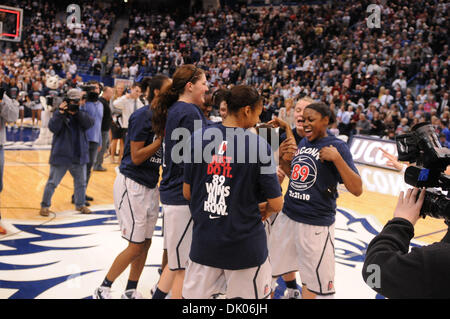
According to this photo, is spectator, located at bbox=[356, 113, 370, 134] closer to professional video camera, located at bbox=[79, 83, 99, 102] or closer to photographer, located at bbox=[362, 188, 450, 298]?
professional video camera, located at bbox=[79, 83, 99, 102]

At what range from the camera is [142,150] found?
2912 millimetres

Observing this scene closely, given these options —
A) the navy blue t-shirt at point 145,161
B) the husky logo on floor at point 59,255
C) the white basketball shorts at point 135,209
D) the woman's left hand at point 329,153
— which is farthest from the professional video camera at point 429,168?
the husky logo on floor at point 59,255

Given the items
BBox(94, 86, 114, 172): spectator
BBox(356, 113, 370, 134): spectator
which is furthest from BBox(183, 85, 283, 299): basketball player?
BBox(356, 113, 370, 134): spectator

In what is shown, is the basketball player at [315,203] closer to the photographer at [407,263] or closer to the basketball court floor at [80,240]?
the basketball court floor at [80,240]

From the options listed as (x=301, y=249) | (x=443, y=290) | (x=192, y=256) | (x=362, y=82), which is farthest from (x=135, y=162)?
(x=362, y=82)

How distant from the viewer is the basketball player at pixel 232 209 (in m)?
2.02

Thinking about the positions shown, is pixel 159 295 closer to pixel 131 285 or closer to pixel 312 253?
pixel 131 285

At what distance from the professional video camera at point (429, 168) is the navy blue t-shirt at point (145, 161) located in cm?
192

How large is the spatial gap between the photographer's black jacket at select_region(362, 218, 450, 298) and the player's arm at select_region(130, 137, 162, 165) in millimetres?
1882

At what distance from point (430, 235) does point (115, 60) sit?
19532 mm

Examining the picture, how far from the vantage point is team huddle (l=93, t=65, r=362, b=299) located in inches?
80.0

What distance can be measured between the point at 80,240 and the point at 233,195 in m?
3.08

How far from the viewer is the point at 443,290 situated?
1.18 metres

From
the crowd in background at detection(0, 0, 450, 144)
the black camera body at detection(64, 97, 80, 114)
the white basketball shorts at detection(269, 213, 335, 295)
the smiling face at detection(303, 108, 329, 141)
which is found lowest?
the white basketball shorts at detection(269, 213, 335, 295)
